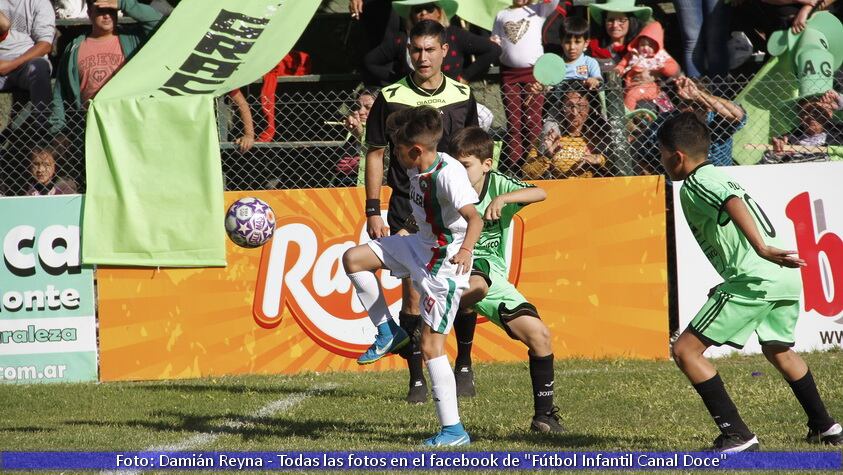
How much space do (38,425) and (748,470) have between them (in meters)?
4.39

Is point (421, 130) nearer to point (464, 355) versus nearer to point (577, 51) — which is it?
point (464, 355)

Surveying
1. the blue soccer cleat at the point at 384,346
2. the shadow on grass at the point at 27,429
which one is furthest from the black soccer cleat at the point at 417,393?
the shadow on grass at the point at 27,429

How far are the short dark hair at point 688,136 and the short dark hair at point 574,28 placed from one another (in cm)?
518

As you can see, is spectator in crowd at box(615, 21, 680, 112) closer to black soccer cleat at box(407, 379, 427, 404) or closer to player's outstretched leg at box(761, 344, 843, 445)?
black soccer cleat at box(407, 379, 427, 404)

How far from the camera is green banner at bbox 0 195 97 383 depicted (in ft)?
31.7

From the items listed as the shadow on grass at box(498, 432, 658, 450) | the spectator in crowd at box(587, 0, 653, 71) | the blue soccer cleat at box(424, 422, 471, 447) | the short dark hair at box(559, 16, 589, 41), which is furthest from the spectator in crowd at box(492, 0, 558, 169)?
the blue soccer cleat at box(424, 422, 471, 447)

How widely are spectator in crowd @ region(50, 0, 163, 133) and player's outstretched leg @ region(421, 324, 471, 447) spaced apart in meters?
6.08

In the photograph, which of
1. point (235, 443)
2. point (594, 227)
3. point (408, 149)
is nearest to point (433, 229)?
point (408, 149)

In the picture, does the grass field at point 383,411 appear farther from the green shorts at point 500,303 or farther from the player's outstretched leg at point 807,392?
the green shorts at point 500,303

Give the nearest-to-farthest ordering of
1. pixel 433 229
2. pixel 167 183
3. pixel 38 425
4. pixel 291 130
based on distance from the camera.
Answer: pixel 433 229 → pixel 38 425 → pixel 167 183 → pixel 291 130

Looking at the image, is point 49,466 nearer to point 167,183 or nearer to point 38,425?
point 38,425

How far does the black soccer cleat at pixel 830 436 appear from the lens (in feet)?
18.7

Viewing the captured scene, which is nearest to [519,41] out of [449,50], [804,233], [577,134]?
[449,50]

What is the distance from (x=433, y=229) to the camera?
6.24 m
